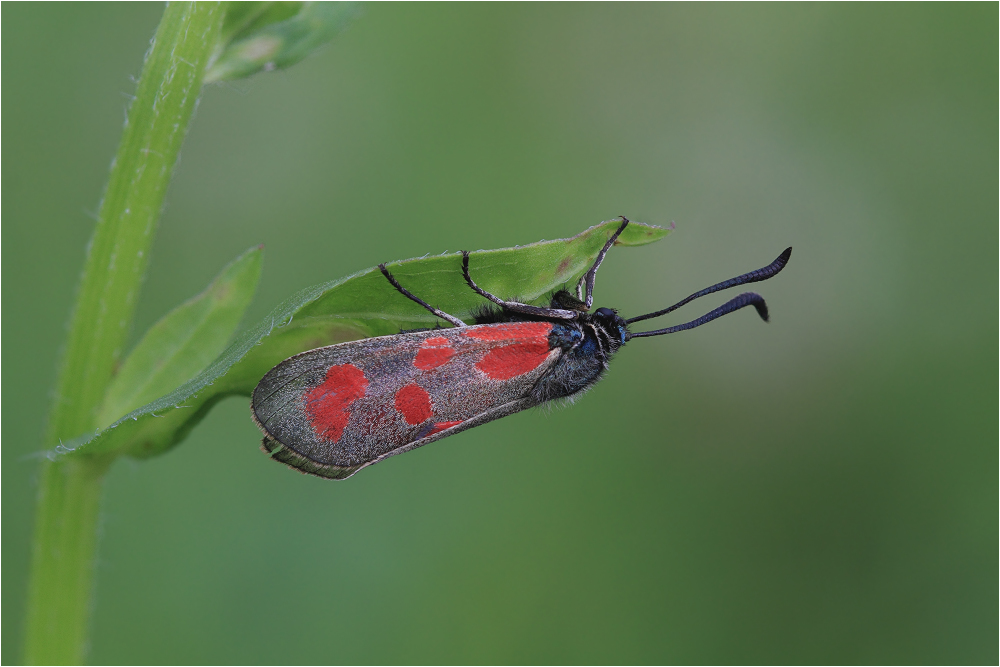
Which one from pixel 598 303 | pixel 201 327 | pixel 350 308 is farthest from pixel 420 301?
pixel 598 303

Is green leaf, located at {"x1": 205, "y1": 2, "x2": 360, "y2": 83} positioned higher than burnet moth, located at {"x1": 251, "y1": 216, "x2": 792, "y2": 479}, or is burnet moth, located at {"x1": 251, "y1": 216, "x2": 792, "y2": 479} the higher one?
green leaf, located at {"x1": 205, "y1": 2, "x2": 360, "y2": 83}

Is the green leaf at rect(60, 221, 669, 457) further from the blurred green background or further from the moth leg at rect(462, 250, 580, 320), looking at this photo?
the blurred green background

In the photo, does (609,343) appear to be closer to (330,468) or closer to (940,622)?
(330,468)

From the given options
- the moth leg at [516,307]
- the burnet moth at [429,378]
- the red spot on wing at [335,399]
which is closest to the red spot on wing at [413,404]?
the burnet moth at [429,378]

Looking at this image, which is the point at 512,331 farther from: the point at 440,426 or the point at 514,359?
the point at 440,426

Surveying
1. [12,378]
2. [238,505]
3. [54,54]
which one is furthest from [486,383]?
[54,54]

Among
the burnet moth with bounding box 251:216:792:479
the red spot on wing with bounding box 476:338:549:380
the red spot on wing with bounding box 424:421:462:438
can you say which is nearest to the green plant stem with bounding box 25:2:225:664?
the burnet moth with bounding box 251:216:792:479
